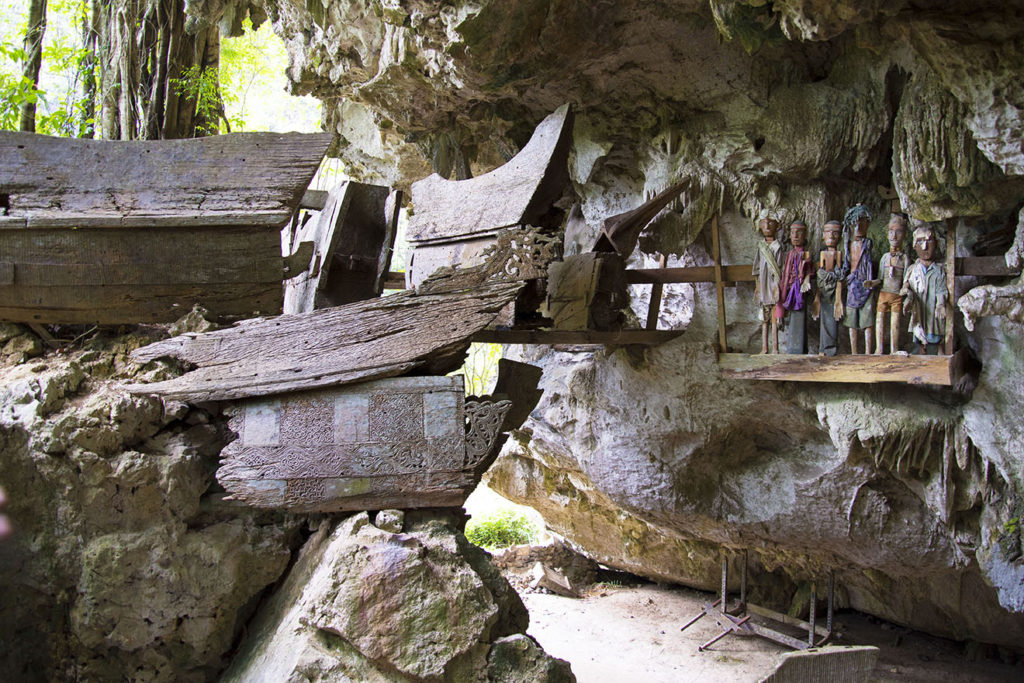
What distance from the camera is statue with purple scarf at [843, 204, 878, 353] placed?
6133mm

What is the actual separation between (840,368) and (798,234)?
112 centimetres

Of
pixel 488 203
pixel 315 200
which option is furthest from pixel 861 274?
pixel 315 200

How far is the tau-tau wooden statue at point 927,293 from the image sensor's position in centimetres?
581

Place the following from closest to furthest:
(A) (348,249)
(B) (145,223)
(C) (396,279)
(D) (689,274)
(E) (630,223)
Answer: (B) (145,223), (A) (348,249), (E) (630,223), (D) (689,274), (C) (396,279)

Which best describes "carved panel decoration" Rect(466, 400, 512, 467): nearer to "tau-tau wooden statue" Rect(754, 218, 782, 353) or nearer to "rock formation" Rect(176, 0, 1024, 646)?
"rock formation" Rect(176, 0, 1024, 646)

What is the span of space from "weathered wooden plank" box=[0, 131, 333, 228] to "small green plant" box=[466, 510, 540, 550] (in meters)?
8.47

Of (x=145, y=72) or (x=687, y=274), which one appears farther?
(x=687, y=274)

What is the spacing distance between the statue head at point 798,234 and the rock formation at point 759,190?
56 centimetres

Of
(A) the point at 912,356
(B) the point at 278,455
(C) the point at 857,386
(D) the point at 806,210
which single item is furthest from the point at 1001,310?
(B) the point at 278,455

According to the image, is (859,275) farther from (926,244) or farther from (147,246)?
(147,246)

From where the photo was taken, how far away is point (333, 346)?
430cm

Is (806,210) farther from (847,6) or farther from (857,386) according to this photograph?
(847,6)

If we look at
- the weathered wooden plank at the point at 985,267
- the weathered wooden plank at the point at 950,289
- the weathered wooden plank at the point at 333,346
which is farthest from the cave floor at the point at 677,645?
the weathered wooden plank at the point at 333,346

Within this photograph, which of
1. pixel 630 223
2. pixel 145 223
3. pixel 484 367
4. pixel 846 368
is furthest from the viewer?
pixel 484 367
